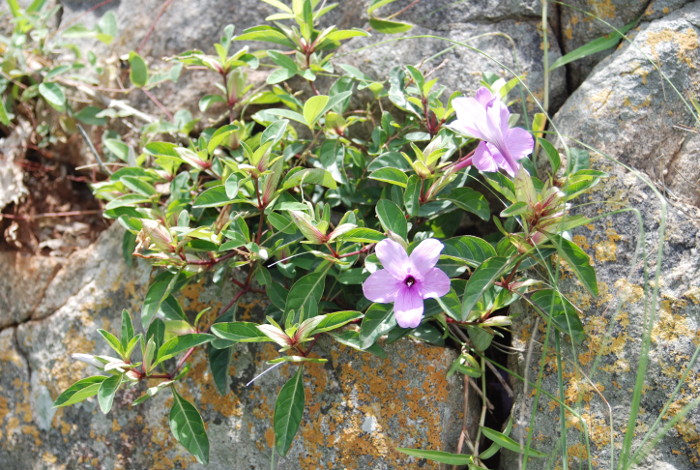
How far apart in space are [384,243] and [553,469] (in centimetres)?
75

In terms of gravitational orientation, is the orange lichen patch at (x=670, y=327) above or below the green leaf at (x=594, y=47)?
below

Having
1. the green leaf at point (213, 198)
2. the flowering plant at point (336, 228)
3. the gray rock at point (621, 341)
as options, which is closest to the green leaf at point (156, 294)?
the flowering plant at point (336, 228)

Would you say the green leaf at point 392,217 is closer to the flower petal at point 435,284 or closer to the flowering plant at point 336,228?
the flowering plant at point 336,228

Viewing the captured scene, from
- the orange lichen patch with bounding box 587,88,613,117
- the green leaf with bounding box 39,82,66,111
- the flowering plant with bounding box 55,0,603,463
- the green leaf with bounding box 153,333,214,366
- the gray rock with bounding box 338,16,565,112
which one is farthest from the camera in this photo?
the green leaf with bounding box 39,82,66,111

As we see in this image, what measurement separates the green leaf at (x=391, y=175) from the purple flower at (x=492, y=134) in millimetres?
219

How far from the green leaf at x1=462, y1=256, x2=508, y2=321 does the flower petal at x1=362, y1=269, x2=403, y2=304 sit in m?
0.17

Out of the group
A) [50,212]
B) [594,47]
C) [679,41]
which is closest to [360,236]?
[594,47]

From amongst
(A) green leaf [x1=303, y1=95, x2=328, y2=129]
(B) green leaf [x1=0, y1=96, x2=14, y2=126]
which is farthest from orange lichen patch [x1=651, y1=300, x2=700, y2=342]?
(B) green leaf [x1=0, y1=96, x2=14, y2=126]

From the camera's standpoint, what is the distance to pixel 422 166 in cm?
171

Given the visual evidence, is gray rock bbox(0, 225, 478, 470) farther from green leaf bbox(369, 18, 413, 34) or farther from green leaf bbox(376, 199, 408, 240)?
green leaf bbox(369, 18, 413, 34)

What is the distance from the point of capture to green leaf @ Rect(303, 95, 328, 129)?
1.80 m

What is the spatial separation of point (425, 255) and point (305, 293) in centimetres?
40

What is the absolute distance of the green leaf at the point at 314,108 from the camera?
5.90 ft

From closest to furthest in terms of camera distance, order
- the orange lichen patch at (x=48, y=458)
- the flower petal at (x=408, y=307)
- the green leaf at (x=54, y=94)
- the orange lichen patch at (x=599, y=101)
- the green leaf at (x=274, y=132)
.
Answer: the flower petal at (x=408, y=307), the green leaf at (x=274, y=132), the orange lichen patch at (x=599, y=101), the orange lichen patch at (x=48, y=458), the green leaf at (x=54, y=94)
